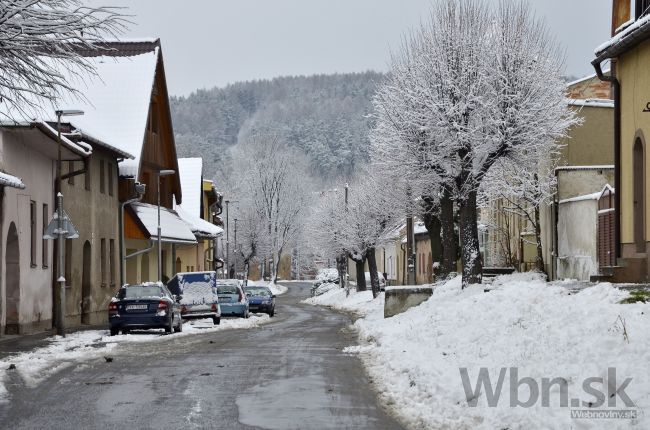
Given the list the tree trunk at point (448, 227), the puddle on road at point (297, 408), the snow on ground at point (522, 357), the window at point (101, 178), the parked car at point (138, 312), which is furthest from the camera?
the window at point (101, 178)

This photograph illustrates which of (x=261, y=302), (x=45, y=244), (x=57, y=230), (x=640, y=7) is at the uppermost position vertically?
(x=640, y=7)

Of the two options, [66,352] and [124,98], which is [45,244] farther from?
[124,98]

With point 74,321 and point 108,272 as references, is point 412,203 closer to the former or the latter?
point 108,272

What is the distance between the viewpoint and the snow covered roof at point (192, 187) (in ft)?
215

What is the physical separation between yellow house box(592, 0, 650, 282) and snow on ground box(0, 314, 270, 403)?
35.7 feet

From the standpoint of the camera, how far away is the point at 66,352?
2183 cm

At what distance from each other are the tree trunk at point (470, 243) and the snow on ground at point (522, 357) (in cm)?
996

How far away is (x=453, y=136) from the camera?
30.4 meters

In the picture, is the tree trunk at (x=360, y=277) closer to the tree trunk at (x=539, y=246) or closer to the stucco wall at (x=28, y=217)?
the tree trunk at (x=539, y=246)

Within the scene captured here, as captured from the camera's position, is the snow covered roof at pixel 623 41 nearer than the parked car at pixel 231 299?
Yes

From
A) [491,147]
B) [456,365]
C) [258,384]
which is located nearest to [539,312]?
[456,365]

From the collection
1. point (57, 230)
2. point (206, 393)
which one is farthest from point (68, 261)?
point (206, 393)

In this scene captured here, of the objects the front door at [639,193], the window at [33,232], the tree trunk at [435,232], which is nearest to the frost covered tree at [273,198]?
the tree trunk at [435,232]

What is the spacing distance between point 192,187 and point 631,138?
44221 mm
